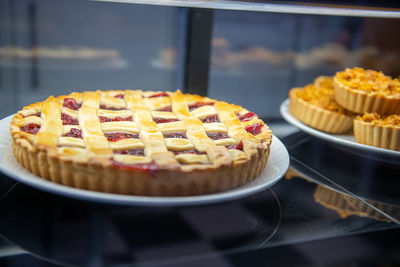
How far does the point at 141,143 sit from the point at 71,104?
1.32 feet

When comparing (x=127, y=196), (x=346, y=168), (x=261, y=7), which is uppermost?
(x=261, y=7)

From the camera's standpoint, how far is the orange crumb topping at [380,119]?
130cm

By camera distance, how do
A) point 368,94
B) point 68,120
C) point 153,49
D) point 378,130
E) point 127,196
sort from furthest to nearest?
point 153,49 < point 368,94 < point 378,130 < point 68,120 < point 127,196

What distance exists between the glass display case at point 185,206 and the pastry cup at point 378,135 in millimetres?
39

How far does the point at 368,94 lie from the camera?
1.39 metres

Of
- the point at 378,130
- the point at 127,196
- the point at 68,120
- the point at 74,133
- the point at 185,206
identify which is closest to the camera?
the point at 127,196

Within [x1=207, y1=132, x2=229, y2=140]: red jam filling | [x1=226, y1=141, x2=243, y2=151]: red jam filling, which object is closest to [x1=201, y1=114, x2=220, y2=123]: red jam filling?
[x1=207, y1=132, x2=229, y2=140]: red jam filling

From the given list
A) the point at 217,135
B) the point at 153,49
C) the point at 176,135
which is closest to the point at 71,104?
the point at 176,135

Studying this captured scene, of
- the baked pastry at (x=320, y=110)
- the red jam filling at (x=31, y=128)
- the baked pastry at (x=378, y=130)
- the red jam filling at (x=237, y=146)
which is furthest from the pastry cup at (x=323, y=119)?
the red jam filling at (x=31, y=128)

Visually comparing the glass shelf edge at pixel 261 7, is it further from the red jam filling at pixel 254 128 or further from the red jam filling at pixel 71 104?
the red jam filling at pixel 71 104

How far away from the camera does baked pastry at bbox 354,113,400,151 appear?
1.27 metres

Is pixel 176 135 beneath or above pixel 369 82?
beneath

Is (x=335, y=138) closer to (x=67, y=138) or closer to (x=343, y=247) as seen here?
(x=343, y=247)

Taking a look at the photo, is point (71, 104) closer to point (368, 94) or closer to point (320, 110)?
point (320, 110)
